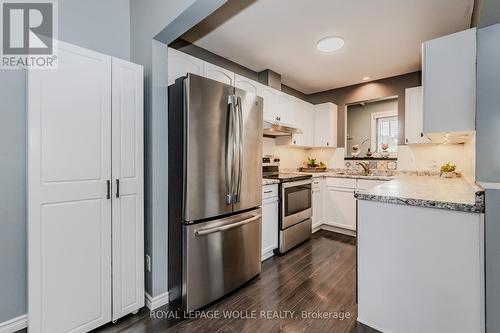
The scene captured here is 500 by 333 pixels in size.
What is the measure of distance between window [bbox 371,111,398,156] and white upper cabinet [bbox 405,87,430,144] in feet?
3.26

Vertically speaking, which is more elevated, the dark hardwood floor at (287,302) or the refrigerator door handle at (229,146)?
the refrigerator door handle at (229,146)

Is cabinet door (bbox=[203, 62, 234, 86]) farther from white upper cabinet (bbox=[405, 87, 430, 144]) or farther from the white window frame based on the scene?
the white window frame

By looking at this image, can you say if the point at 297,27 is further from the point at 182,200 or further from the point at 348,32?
the point at 182,200

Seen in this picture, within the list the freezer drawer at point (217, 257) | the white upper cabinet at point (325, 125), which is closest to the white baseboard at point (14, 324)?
the freezer drawer at point (217, 257)

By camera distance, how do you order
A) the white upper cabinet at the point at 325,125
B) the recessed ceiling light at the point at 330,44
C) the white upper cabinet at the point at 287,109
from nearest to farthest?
the recessed ceiling light at the point at 330,44 → the white upper cabinet at the point at 287,109 → the white upper cabinet at the point at 325,125

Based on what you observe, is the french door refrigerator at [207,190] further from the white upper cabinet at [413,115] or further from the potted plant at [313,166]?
the white upper cabinet at [413,115]

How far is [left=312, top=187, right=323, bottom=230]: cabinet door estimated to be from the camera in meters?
3.68

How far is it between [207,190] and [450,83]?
1986 mm

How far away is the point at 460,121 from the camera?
1642mm

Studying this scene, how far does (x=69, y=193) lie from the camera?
4.91 feet

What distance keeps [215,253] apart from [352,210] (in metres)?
2.50

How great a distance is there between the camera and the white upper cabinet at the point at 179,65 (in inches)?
80.4

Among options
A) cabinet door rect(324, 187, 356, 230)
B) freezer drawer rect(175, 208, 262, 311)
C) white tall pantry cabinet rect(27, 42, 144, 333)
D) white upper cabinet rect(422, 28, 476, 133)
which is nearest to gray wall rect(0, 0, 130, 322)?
white tall pantry cabinet rect(27, 42, 144, 333)
